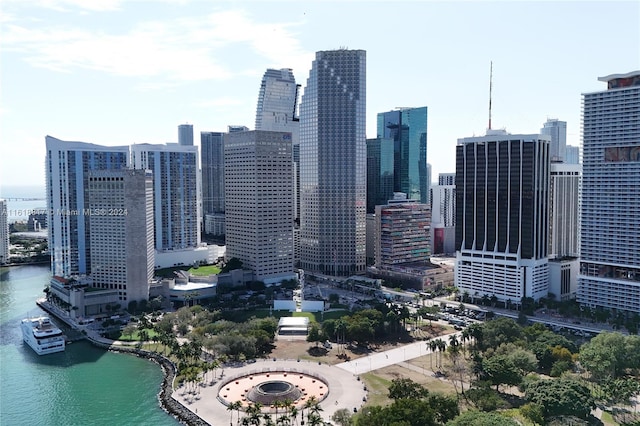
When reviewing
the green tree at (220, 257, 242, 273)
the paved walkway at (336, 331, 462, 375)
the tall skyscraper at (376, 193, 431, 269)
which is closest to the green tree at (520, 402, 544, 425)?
the paved walkway at (336, 331, 462, 375)

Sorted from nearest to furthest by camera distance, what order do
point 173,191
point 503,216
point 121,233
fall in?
1. point 121,233
2. point 503,216
3. point 173,191

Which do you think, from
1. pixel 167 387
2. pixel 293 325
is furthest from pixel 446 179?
pixel 167 387

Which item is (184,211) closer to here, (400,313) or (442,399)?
(400,313)

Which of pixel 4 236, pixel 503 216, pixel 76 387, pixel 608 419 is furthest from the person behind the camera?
pixel 4 236

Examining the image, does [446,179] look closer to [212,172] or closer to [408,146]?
[408,146]

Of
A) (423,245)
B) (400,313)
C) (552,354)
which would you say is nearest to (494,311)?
(400,313)

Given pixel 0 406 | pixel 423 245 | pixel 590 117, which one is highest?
pixel 590 117
